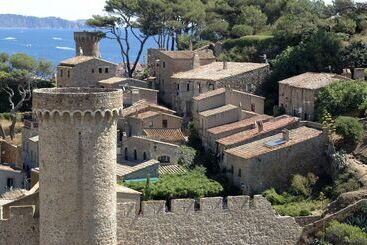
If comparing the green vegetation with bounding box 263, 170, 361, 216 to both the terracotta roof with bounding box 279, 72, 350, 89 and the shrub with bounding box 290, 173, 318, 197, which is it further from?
the terracotta roof with bounding box 279, 72, 350, 89

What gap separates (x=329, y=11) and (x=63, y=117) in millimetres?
38823

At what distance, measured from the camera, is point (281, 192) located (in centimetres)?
3491

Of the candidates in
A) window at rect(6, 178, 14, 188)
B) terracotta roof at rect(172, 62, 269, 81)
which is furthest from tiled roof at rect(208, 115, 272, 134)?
window at rect(6, 178, 14, 188)

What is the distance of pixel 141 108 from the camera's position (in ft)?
147

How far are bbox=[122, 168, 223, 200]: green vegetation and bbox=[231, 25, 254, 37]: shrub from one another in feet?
85.2

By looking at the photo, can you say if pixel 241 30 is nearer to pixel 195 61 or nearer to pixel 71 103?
pixel 195 61

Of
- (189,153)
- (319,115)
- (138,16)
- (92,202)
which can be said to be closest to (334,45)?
(319,115)

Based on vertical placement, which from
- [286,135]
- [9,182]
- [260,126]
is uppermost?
[286,135]

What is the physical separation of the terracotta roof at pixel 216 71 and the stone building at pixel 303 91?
3.34m

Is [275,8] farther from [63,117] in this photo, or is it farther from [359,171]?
[63,117]

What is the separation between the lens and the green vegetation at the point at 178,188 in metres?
34.8

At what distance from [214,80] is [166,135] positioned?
5.27 meters

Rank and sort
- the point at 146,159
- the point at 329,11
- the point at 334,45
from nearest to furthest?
1. the point at 146,159
2. the point at 334,45
3. the point at 329,11

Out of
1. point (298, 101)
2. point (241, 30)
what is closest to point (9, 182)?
point (298, 101)
